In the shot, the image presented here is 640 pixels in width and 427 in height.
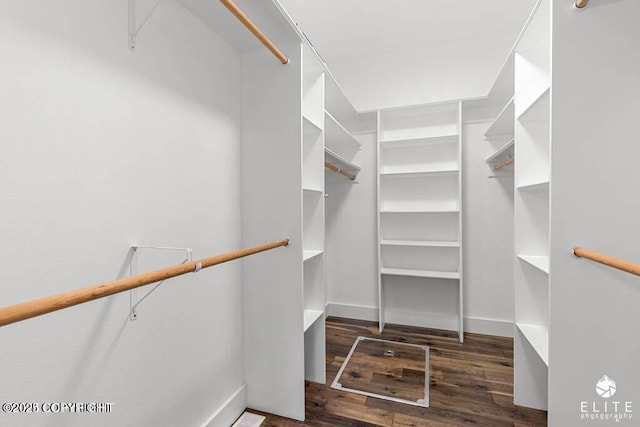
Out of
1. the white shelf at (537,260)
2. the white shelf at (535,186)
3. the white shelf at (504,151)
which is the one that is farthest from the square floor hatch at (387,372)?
the white shelf at (504,151)

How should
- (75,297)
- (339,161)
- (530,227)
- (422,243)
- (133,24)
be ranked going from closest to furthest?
(75,297), (133,24), (530,227), (339,161), (422,243)

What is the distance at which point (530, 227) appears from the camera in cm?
174

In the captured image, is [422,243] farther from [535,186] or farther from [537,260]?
[535,186]

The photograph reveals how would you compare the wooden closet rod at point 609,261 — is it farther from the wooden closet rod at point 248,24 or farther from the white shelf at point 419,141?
the white shelf at point 419,141

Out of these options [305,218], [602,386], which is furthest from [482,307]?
[305,218]

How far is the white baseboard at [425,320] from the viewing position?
274cm

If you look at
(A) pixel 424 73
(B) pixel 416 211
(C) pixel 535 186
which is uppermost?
(A) pixel 424 73

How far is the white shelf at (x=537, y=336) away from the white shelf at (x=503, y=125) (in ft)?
Result: 4.69

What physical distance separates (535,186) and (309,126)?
1337 millimetres

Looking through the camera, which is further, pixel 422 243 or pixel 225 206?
pixel 422 243

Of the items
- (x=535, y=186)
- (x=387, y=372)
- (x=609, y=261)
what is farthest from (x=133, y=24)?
(x=387, y=372)

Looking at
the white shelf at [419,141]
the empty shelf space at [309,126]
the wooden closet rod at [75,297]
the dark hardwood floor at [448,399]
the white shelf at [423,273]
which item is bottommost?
the dark hardwood floor at [448,399]

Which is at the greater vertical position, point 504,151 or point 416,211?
point 504,151

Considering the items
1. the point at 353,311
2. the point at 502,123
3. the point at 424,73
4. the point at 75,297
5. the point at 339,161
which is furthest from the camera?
the point at 353,311
